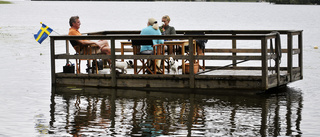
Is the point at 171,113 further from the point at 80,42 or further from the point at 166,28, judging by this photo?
the point at 166,28

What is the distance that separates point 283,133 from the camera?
1059cm

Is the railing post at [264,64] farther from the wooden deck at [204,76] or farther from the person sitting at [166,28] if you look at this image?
the person sitting at [166,28]

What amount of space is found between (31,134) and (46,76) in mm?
9281

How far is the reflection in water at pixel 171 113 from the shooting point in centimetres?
1086

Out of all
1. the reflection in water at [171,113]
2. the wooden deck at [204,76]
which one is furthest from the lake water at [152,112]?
the wooden deck at [204,76]

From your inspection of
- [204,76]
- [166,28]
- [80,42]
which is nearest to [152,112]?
[204,76]

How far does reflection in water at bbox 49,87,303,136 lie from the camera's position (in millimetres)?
10859

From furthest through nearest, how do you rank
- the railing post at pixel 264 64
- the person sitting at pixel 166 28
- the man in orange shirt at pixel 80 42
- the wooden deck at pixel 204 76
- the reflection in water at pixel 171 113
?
the person sitting at pixel 166 28 → the man in orange shirt at pixel 80 42 → the wooden deck at pixel 204 76 → the railing post at pixel 264 64 → the reflection in water at pixel 171 113

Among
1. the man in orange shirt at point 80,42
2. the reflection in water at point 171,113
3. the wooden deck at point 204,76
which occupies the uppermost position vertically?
the man in orange shirt at point 80,42

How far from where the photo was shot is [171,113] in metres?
12.5

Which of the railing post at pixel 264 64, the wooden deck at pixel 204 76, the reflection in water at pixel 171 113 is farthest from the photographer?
the wooden deck at pixel 204 76

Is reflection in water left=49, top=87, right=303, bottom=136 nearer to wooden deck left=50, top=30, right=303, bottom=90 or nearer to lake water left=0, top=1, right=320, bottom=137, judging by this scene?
lake water left=0, top=1, right=320, bottom=137

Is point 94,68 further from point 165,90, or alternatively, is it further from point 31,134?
point 31,134

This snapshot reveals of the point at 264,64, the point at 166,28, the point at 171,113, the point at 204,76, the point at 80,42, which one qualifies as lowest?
the point at 171,113
